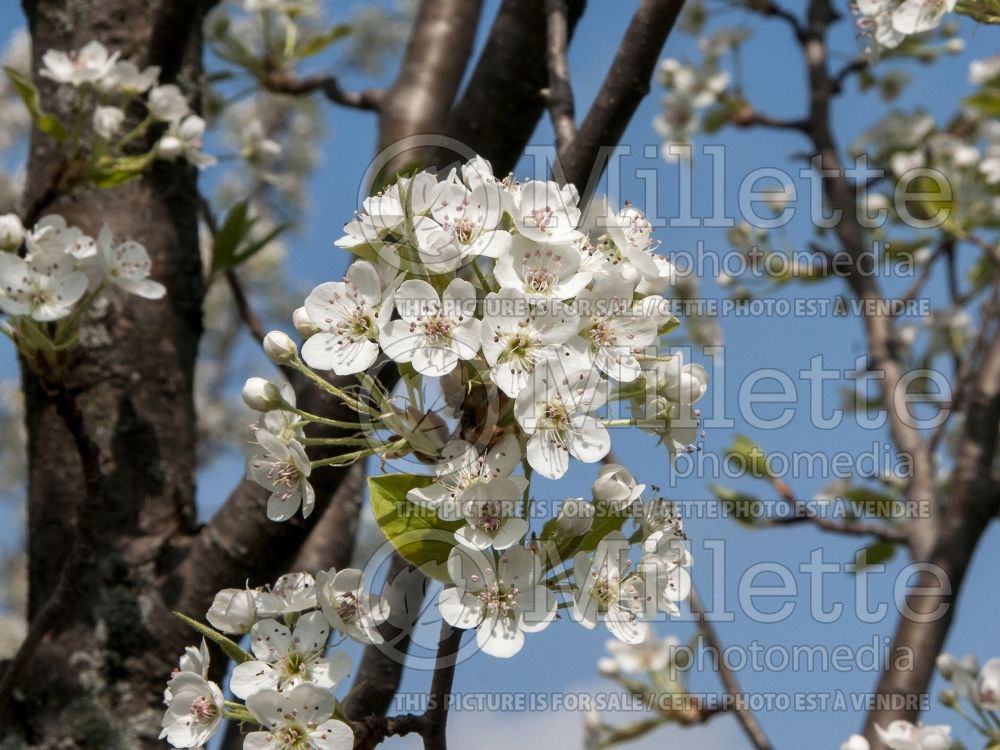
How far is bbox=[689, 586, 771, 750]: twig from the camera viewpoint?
7.37 ft

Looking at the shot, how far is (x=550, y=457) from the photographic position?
0.95 meters

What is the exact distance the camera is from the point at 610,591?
41.2 inches

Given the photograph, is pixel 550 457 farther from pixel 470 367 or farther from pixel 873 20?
pixel 873 20

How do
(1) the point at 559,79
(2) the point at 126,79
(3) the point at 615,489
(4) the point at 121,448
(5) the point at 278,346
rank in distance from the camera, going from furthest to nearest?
(2) the point at 126,79
(4) the point at 121,448
(1) the point at 559,79
(5) the point at 278,346
(3) the point at 615,489

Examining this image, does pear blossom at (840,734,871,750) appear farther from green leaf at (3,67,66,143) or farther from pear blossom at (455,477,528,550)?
green leaf at (3,67,66,143)

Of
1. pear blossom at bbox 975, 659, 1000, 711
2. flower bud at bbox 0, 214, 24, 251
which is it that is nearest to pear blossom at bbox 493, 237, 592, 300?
flower bud at bbox 0, 214, 24, 251

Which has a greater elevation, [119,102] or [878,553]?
[119,102]

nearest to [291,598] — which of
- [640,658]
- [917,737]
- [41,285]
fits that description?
[41,285]

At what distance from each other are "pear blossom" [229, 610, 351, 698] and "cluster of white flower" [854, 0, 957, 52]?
1.23m

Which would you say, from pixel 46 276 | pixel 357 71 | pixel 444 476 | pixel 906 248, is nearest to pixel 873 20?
pixel 444 476

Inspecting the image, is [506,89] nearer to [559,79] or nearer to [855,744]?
[559,79]

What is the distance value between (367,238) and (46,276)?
870 millimetres

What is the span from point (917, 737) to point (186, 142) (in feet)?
5.95

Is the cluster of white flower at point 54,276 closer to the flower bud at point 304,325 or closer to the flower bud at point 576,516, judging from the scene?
the flower bud at point 304,325
